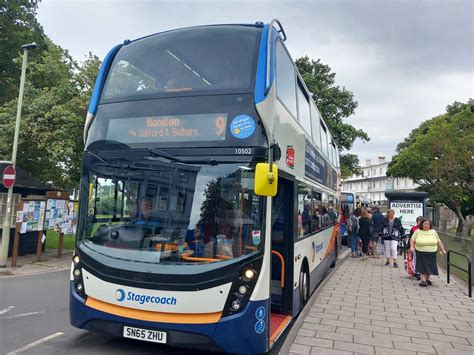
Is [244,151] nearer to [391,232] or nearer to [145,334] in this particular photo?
[145,334]

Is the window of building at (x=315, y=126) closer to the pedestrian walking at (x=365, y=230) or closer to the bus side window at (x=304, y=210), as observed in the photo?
the bus side window at (x=304, y=210)

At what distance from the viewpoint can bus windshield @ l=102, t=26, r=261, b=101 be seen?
4.88 meters

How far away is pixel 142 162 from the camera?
467 cm

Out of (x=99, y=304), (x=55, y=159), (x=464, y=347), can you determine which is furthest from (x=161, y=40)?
(x=55, y=159)

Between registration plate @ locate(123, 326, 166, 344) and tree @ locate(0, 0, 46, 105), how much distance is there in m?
22.8

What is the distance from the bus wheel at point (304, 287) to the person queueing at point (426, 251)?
3.90 m

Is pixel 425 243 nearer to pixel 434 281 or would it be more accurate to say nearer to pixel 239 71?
pixel 434 281

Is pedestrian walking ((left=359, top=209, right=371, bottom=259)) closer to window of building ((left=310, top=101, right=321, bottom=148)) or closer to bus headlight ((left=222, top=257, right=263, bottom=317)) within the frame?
window of building ((left=310, top=101, right=321, bottom=148))

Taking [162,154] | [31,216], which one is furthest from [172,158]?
[31,216]

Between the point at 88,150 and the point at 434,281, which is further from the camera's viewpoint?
the point at 434,281

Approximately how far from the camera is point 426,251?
9.50 meters

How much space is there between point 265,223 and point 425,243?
6.74m

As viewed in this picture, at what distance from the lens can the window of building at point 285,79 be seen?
18.0 feet

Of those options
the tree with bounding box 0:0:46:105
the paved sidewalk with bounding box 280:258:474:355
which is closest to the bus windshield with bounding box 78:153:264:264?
the paved sidewalk with bounding box 280:258:474:355
